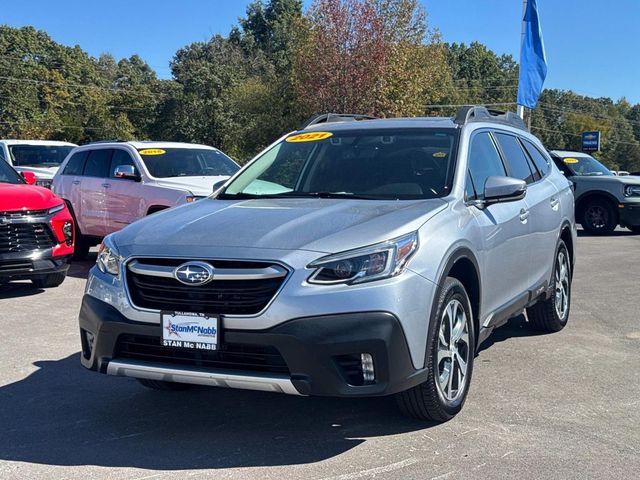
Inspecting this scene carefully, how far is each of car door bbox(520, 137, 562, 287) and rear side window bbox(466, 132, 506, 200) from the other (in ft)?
1.61

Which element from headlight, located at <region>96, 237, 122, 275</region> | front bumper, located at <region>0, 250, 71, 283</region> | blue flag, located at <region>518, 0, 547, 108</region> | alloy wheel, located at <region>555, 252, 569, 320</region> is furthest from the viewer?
blue flag, located at <region>518, 0, 547, 108</region>

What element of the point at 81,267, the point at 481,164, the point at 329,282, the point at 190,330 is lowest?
the point at 81,267

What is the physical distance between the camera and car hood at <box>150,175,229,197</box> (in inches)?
396

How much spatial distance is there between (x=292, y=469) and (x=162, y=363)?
0.87m

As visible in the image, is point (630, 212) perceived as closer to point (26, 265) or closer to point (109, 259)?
point (26, 265)

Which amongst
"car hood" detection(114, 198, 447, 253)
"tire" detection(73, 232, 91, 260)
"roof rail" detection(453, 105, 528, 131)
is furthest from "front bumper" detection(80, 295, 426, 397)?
"tire" detection(73, 232, 91, 260)

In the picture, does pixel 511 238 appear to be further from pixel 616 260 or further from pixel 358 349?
pixel 616 260

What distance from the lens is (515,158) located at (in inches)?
247

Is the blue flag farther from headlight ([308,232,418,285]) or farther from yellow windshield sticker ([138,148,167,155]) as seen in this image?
headlight ([308,232,418,285])

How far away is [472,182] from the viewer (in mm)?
5086

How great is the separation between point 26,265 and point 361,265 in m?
5.66

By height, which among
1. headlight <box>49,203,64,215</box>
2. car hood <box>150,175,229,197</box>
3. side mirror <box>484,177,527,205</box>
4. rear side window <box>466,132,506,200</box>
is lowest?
headlight <box>49,203,64,215</box>

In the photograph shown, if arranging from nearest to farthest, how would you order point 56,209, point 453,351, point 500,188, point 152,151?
point 453,351 < point 500,188 < point 56,209 < point 152,151

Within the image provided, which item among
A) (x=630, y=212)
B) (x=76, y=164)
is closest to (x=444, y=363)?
(x=76, y=164)
